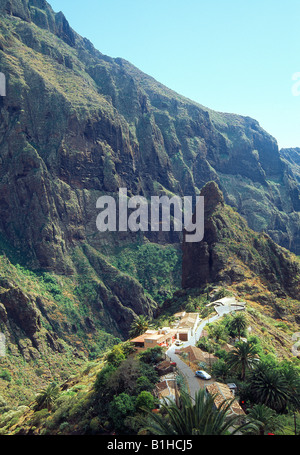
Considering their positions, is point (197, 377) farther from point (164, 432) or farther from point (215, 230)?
point (215, 230)

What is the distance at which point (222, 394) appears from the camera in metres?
34.7

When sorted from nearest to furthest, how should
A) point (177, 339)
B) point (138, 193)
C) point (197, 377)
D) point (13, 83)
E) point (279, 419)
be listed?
point (279, 419) → point (197, 377) → point (177, 339) → point (13, 83) → point (138, 193)

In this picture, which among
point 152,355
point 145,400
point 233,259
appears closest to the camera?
point 145,400

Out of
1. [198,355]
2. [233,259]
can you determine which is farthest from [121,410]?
[233,259]

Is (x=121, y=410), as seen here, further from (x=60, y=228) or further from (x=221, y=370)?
(x=60, y=228)

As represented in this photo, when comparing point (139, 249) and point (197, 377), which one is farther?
point (139, 249)

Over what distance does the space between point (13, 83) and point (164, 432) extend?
158m

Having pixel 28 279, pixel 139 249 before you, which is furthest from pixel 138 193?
pixel 28 279

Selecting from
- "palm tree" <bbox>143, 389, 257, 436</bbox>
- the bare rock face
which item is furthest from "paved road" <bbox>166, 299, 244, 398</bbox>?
the bare rock face

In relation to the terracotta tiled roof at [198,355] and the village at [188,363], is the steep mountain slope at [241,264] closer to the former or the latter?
the village at [188,363]

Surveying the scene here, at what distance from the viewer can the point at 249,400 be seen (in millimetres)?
35062
